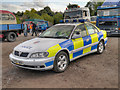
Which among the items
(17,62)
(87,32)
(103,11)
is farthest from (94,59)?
(103,11)

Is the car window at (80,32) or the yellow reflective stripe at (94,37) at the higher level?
the car window at (80,32)

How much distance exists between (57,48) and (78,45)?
40.2 inches

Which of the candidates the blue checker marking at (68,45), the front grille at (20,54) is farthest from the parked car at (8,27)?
the blue checker marking at (68,45)

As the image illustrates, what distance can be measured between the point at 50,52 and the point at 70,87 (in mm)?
1104

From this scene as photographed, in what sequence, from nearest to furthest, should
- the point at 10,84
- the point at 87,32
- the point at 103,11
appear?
the point at 10,84 → the point at 87,32 → the point at 103,11

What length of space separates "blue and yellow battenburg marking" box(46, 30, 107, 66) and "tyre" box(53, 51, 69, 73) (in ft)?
0.53

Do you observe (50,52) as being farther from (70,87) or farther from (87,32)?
(87,32)

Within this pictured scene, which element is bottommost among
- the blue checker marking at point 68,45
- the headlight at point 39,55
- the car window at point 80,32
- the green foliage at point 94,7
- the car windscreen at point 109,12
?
the headlight at point 39,55

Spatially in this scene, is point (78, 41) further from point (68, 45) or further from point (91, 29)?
point (91, 29)

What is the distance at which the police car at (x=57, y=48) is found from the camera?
12.6 ft

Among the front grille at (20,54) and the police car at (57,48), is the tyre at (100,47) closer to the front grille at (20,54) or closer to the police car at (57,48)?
the police car at (57,48)

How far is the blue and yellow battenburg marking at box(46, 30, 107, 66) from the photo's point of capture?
13.1 feet

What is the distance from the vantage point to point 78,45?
479 centimetres

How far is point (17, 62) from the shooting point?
13.2 feet
